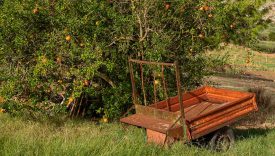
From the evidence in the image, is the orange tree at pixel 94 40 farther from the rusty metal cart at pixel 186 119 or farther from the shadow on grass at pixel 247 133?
the shadow on grass at pixel 247 133

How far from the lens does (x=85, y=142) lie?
680 centimetres

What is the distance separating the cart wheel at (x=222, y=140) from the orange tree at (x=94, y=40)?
76.0 inches

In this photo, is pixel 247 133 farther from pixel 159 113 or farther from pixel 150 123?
pixel 150 123

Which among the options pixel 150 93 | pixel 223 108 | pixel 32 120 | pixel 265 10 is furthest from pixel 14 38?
pixel 265 10

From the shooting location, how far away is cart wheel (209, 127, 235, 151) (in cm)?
853

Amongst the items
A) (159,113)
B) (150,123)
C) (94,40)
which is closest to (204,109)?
(159,113)

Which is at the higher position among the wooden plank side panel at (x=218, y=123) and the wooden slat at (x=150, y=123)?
the wooden slat at (x=150, y=123)

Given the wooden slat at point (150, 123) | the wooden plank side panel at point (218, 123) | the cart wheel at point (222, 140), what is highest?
the wooden slat at point (150, 123)

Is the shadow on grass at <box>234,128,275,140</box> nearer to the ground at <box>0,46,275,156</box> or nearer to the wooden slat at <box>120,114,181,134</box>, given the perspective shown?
the ground at <box>0,46,275,156</box>

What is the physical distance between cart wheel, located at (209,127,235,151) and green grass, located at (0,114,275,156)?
175mm

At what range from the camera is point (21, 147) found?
652 centimetres

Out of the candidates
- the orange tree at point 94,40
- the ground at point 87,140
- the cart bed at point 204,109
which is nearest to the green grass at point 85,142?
the ground at point 87,140

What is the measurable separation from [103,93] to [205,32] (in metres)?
2.53

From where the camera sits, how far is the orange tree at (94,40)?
9383 millimetres
